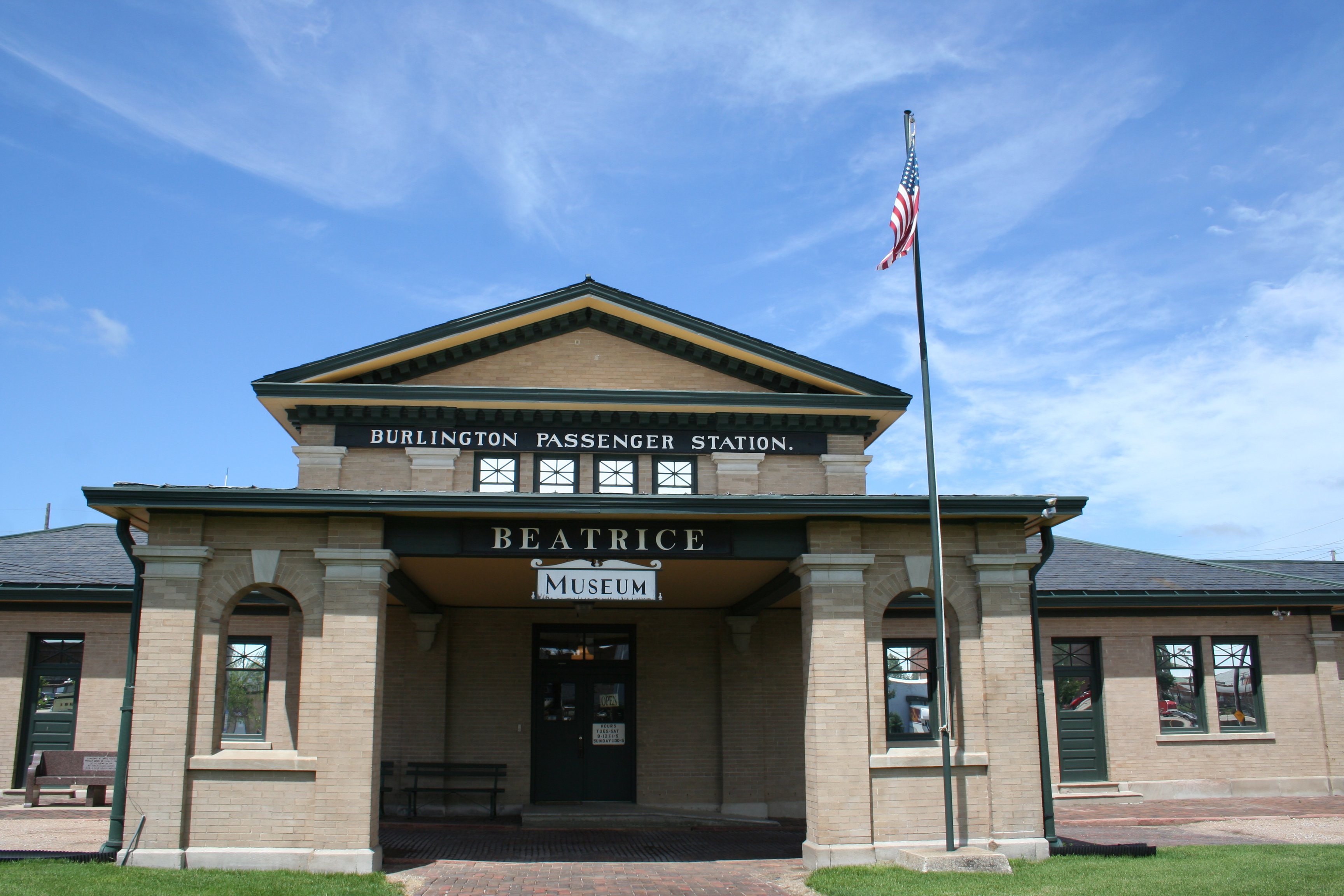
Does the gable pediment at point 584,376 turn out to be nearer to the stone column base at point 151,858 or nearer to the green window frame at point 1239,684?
the stone column base at point 151,858

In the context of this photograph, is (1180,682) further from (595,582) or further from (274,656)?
(274,656)

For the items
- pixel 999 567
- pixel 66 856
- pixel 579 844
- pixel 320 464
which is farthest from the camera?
pixel 320 464

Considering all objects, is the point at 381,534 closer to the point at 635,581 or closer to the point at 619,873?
the point at 635,581

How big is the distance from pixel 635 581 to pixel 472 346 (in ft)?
23.3

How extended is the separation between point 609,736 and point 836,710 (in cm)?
655

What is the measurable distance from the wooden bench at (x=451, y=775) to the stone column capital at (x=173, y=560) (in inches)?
253

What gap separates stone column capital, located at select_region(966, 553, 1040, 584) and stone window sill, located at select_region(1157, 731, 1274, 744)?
29.2ft

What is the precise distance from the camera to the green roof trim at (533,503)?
11.4 meters

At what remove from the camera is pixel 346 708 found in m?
11.4

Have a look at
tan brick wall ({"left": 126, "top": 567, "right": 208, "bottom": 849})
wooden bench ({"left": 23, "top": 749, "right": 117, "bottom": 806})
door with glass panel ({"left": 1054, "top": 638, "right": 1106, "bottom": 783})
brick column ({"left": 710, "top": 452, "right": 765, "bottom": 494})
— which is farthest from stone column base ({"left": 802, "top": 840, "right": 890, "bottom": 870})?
wooden bench ({"left": 23, "top": 749, "right": 117, "bottom": 806})

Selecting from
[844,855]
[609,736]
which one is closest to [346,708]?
[844,855]

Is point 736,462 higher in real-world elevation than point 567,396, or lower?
lower

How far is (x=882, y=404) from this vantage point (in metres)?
17.5

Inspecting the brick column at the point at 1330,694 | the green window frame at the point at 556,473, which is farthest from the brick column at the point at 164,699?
the brick column at the point at 1330,694
